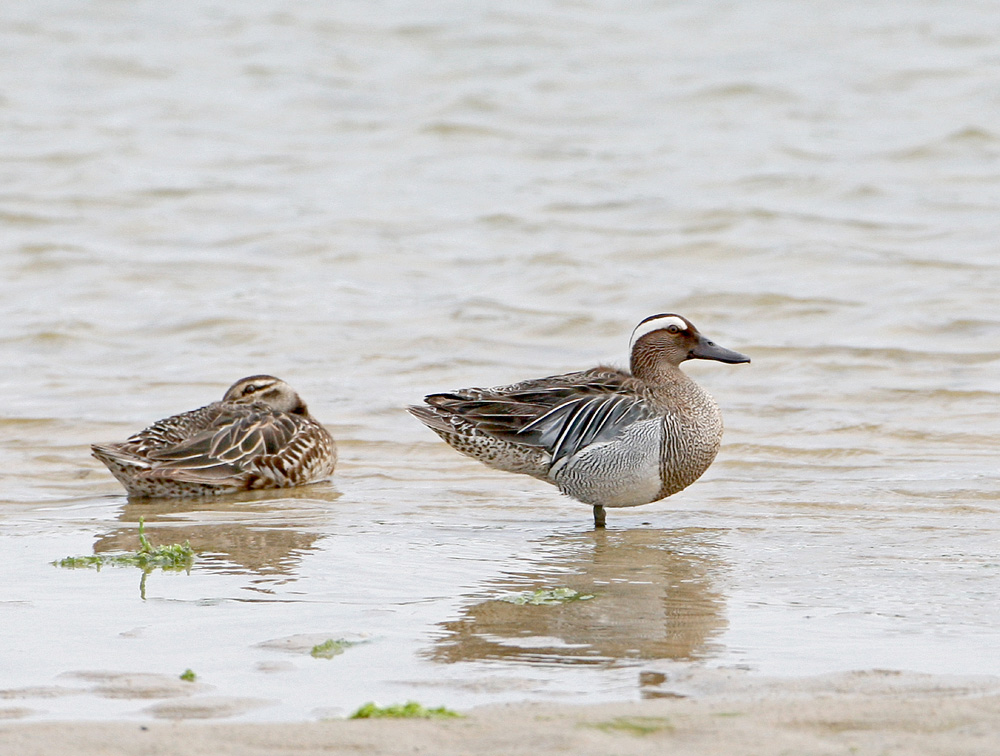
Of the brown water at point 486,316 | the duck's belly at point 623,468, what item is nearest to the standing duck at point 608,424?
the duck's belly at point 623,468

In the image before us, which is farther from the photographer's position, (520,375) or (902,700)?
(520,375)

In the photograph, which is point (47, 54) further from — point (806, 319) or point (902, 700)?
point (902, 700)

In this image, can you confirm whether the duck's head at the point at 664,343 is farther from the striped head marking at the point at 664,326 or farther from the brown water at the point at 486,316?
the brown water at the point at 486,316

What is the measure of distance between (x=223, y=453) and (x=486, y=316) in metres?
4.18

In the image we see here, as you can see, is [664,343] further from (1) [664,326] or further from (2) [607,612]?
(2) [607,612]

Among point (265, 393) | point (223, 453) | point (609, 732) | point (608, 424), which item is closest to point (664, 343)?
point (608, 424)

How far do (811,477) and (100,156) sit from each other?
12.1m

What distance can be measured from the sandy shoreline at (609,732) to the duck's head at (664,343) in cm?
371

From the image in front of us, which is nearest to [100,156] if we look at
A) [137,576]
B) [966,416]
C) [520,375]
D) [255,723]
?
[520,375]

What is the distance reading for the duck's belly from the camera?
7.39 m

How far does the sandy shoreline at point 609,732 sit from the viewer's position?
3.86 meters

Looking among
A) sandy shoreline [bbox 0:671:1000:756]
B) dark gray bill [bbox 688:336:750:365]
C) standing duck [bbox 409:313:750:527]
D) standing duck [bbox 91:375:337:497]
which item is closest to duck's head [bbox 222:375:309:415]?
standing duck [bbox 91:375:337:497]

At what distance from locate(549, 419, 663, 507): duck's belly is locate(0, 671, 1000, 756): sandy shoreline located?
3085mm

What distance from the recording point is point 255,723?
416cm
